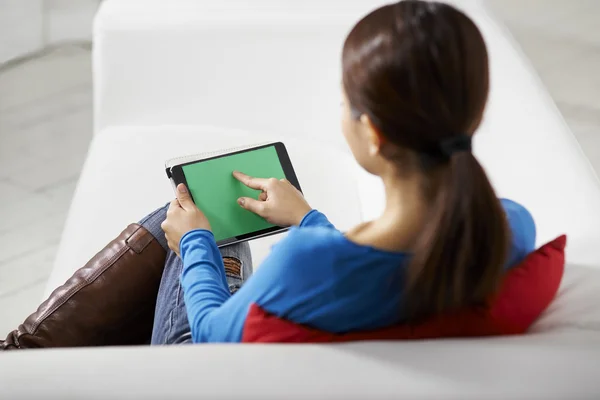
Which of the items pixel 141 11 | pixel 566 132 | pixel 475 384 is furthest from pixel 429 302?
pixel 141 11

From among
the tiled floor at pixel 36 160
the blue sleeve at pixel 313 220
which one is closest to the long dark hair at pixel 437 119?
the blue sleeve at pixel 313 220

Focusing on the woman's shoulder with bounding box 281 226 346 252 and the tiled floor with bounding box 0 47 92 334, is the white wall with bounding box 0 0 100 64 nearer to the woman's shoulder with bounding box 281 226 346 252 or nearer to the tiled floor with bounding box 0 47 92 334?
the tiled floor with bounding box 0 47 92 334

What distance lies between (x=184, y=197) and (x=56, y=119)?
129cm

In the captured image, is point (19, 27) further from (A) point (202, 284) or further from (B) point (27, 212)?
(A) point (202, 284)

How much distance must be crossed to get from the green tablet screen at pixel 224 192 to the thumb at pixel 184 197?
22 millimetres

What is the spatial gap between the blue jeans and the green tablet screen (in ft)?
0.12

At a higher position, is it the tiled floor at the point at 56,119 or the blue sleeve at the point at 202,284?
the tiled floor at the point at 56,119

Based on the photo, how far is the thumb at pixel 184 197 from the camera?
1.25 m

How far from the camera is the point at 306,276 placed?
0.87 m

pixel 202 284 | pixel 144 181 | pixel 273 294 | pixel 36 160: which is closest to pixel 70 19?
pixel 36 160

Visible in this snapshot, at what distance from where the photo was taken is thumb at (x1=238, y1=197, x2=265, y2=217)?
129 centimetres

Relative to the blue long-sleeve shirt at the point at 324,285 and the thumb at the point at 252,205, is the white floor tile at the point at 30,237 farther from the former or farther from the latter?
the blue long-sleeve shirt at the point at 324,285

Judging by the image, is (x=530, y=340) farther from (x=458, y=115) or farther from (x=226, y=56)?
(x=226, y=56)

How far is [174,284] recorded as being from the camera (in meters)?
1.22
